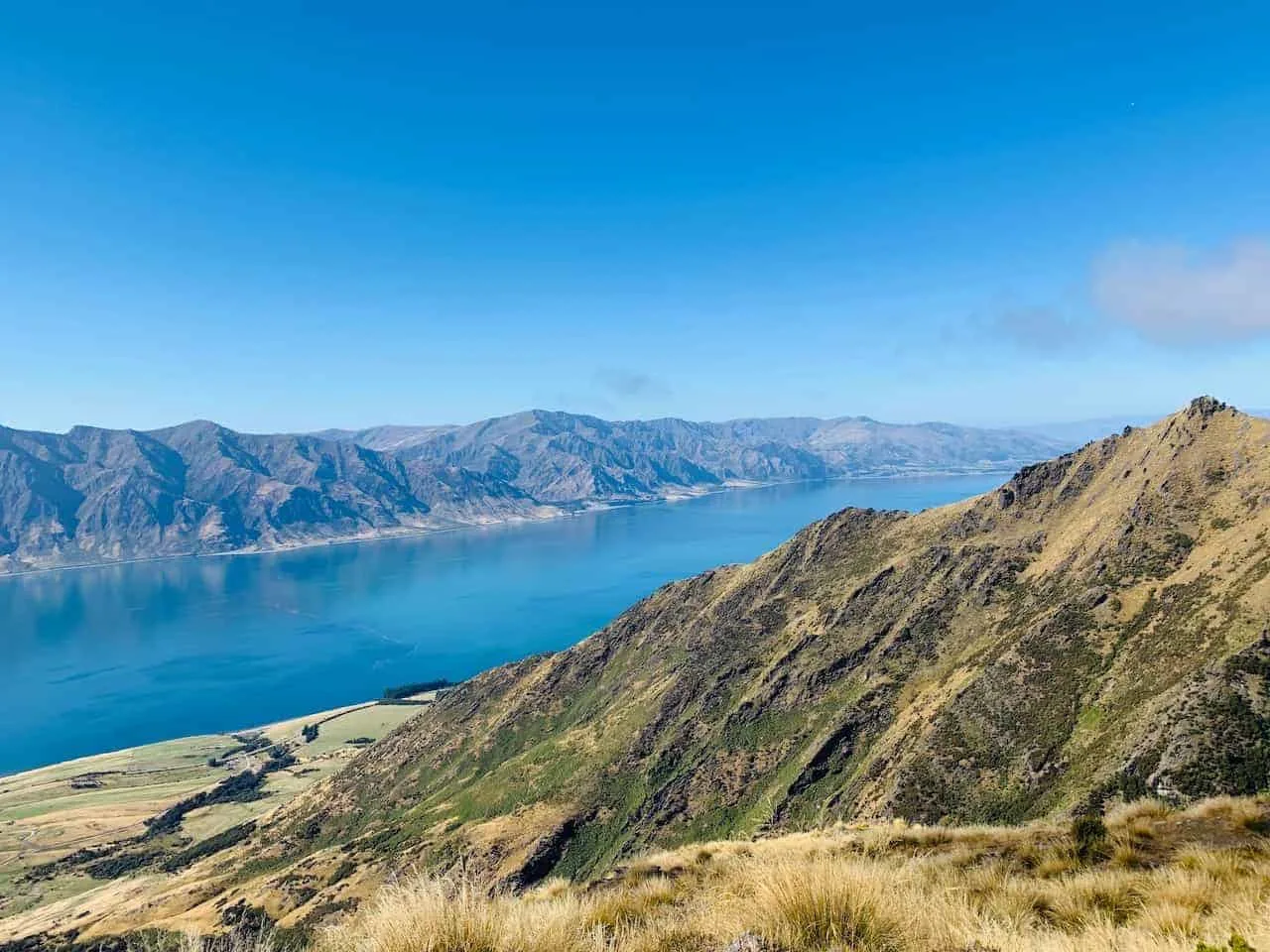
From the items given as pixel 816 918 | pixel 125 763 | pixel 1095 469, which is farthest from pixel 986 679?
pixel 125 763

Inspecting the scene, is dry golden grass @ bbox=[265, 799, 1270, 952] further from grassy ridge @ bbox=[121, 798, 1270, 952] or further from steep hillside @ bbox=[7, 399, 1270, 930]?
steep hillside @ bbox=[7, 399, 1270, 930]

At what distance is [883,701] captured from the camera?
74.9 meters

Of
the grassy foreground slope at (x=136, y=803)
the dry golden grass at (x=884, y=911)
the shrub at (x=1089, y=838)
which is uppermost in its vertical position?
the dry golden grass at (x=884, y=911)

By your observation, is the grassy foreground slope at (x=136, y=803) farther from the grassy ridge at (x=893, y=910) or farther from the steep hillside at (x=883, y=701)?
the grassy ridge at (x=893, y=910)

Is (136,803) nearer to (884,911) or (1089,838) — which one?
(1089,838)

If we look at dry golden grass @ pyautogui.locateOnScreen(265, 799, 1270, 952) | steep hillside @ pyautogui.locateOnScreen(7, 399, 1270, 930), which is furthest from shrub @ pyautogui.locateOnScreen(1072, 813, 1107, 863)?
steep hillside @ pyautogui.locateOnScreen(7, 399, 1270, 930)

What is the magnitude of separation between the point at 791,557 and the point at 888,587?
85.6 feet

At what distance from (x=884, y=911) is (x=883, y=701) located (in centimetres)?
7433

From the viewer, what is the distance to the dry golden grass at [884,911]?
7.06m

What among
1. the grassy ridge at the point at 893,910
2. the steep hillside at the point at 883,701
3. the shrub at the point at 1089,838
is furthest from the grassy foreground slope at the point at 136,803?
the shrub at the point at 1089,838

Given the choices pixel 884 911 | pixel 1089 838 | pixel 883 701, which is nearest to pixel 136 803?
pixel 883 701

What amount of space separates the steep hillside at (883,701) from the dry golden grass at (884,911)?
3108 cm

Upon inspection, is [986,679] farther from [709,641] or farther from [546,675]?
[546,675]

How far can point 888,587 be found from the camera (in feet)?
306
